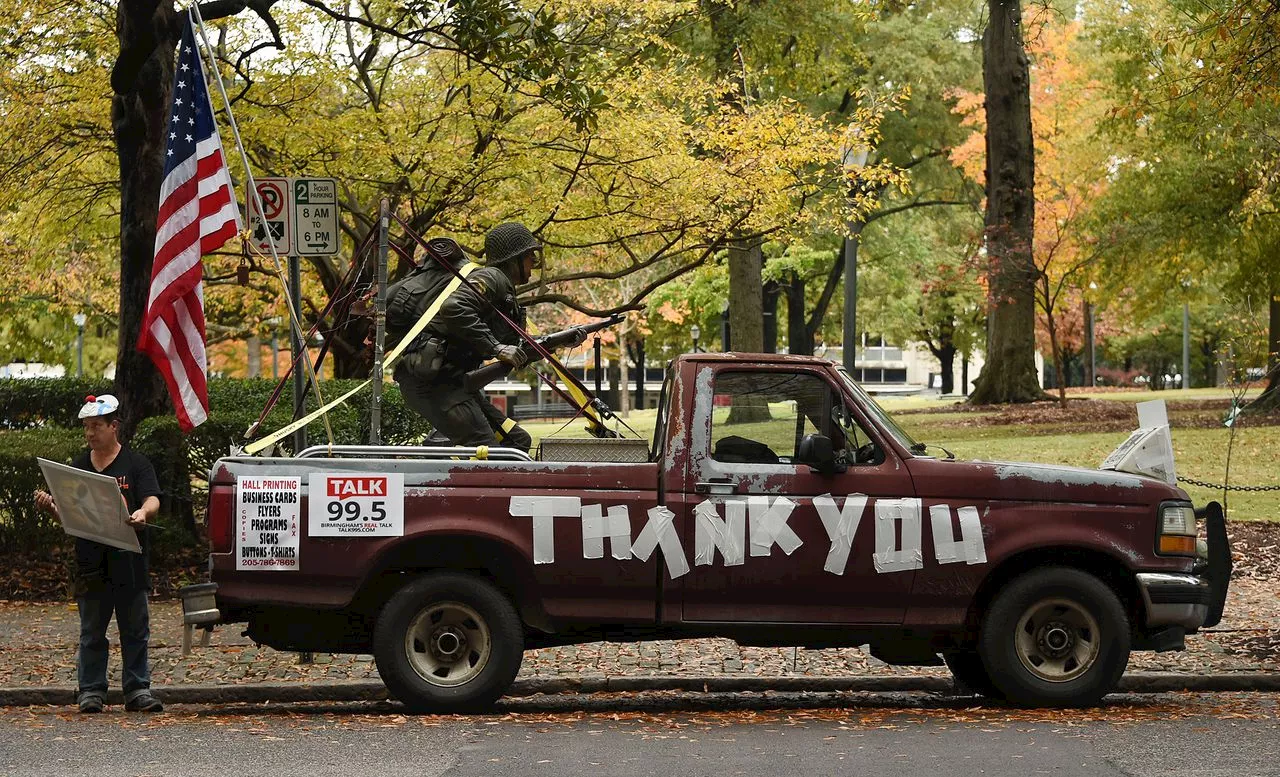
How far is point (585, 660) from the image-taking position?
1042 cm

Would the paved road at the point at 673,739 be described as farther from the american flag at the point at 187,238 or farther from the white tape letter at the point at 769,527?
the american flag at the point at 187,238

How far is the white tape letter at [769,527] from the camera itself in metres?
8.62

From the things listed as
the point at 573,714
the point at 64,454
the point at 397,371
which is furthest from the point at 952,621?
the point at 64,454

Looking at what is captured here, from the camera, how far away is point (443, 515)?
8523mm

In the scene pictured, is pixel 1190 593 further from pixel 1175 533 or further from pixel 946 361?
pixel 946 361

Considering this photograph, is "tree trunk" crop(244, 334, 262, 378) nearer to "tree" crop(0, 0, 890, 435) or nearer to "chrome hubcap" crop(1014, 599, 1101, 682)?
"tree" crop(0, 0, 890, 435)

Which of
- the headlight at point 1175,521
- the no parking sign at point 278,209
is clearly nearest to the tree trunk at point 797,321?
the no parking sign at point 278,209

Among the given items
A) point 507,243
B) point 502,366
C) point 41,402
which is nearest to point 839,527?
point 502,366

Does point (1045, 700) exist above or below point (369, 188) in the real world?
below

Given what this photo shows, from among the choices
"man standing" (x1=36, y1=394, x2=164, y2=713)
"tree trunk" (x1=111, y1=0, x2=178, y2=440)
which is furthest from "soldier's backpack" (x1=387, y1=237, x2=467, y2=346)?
"tree trunk" (x1=111, y1=0, x2=178, y2=440)

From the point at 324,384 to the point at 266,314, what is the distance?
14938 millimetres

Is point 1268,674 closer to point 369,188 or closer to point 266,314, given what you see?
point 369,188

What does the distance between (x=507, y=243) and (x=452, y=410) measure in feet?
3.58

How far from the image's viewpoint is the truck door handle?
28.3 feet
